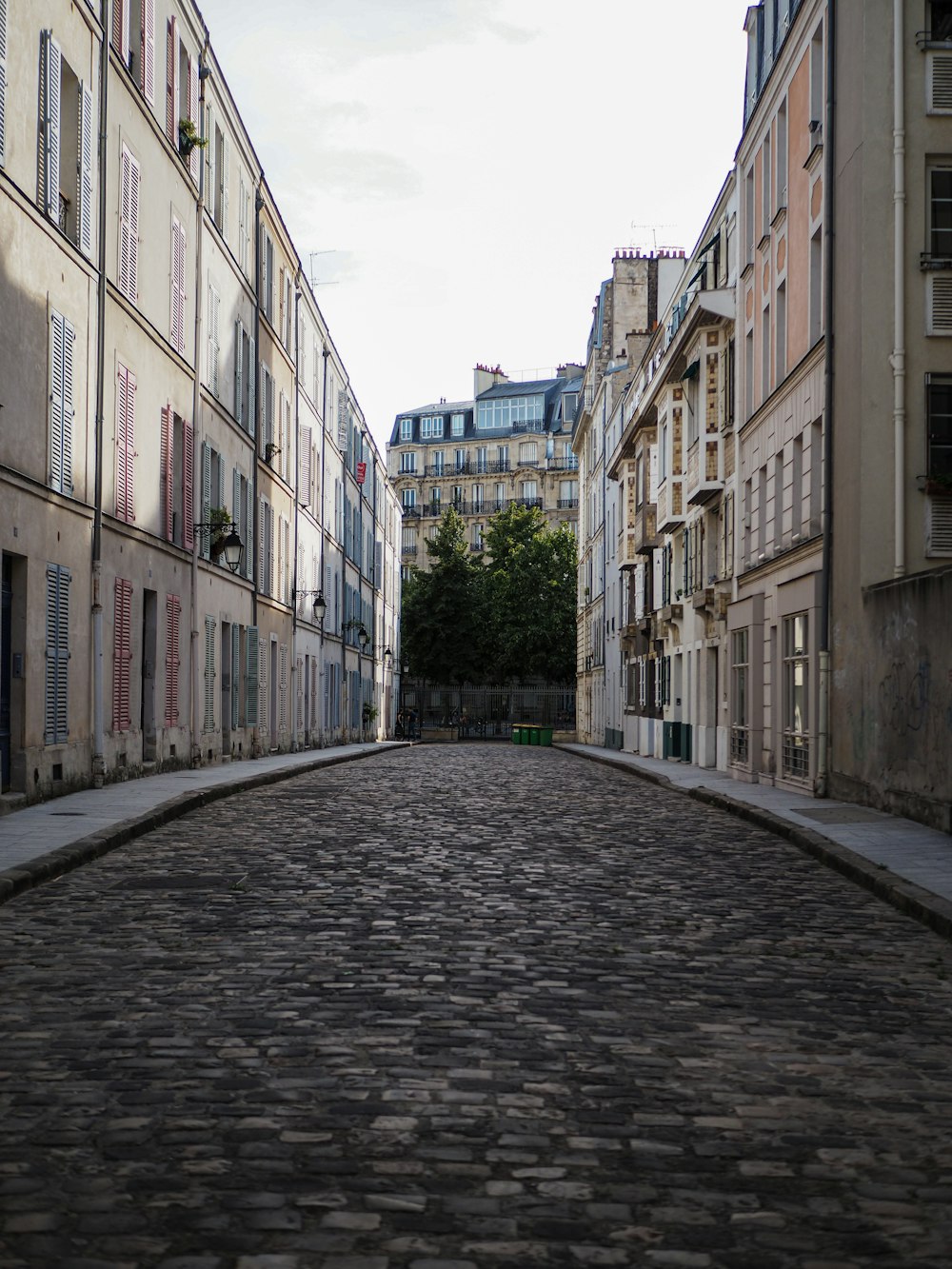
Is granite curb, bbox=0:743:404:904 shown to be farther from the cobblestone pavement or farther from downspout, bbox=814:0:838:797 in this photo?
downspout, bbox=814:0:838:797

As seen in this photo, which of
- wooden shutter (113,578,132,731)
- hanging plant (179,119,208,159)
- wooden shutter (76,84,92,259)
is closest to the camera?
wooden shutter (76,84,92,259)

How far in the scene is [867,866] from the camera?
1145cm

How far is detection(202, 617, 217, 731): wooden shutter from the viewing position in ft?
91.1

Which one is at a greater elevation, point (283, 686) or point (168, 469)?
point (168, 469)

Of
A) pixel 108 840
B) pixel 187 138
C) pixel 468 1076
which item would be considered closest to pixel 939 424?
pixel 108 840

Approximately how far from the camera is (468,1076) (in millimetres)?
5359

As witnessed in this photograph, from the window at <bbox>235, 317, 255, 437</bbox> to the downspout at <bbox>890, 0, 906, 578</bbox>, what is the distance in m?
15.9

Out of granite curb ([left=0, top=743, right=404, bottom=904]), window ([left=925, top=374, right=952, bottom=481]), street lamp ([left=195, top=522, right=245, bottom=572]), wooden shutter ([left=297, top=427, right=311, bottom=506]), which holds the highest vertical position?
wooden shutter ([left=297, top=427, right=311, bottom=506])

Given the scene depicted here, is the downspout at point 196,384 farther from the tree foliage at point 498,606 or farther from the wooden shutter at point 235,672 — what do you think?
the tree foliage at point 498,606

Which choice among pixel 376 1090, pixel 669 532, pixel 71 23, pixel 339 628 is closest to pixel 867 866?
pixel 376 1090

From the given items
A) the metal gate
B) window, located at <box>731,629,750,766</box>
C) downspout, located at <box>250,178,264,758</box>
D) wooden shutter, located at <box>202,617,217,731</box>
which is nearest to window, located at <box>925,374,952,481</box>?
window, located at <box>731,629,750,766</box>

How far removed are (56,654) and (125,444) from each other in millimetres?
4660

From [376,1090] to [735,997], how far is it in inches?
91.4

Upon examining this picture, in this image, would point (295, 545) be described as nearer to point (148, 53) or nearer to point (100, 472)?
point (148, 53)
